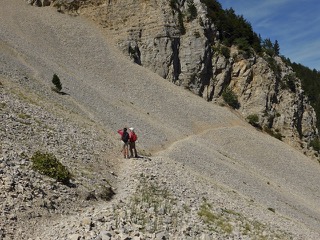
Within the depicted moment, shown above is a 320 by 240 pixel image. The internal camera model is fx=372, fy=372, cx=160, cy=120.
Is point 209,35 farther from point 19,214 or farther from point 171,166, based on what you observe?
point 19,214

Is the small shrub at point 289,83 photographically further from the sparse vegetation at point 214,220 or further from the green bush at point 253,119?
the sparse vegetation at point 214,220

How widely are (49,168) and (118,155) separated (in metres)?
10.5

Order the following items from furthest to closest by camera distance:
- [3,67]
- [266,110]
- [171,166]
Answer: [266,110]
[3,67]
[171,166]

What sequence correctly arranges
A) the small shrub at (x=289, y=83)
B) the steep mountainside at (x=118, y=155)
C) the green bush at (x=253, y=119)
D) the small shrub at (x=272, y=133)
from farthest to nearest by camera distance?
the small shrub at (x=289, y=83) < the small shrub at (x=272, y=133) < the green bush at (x=253, y=119) < the steep mountainside at (x=118, y=155)

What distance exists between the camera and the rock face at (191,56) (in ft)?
226

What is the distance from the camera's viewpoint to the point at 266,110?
71562mm

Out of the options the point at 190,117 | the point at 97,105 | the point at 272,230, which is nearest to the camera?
the point at 272,230

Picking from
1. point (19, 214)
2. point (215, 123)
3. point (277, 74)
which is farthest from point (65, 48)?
point (19, 214)

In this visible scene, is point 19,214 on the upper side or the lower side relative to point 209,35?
lower

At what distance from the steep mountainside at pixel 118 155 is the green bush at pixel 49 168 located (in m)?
0.44

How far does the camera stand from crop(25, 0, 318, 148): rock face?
68.8 metres

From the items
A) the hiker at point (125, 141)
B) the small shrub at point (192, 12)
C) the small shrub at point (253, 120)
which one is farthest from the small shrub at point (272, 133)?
the hiker at point (125, 141)

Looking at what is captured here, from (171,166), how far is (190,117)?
25.8m

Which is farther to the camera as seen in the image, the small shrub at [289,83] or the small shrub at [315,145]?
the small shrub at [289,83]
